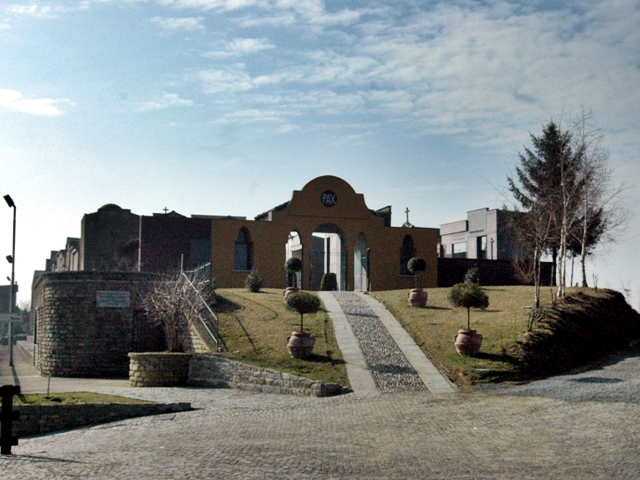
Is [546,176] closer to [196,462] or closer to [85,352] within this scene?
[85,352]

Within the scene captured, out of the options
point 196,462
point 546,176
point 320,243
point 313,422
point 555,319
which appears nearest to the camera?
point 196,462

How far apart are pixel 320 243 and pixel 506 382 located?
41.9 m

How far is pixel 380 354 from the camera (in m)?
21.2

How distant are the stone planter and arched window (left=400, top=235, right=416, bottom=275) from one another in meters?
23.2

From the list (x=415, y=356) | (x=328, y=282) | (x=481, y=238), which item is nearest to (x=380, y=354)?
(x=415, y=356)

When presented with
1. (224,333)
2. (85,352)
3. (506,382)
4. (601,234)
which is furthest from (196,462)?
(601,234)

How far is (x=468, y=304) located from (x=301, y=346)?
5.61m

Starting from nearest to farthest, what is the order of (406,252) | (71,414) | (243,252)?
(71,414) < (243,252) < (406,252)

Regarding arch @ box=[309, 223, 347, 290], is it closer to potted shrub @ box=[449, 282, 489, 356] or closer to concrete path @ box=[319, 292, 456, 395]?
concrete path @ box=[319, 292, 456, 395]

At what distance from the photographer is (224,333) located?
2398 centimetres

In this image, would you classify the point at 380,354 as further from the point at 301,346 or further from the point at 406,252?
the point at 406,252

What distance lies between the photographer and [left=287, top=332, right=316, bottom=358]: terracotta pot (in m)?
20.7

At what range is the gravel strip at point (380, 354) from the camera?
60.6 ft

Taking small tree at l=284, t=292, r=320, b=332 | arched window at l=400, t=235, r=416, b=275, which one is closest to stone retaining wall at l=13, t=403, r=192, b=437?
small tree at l=284, t=292, r=320, b=332
